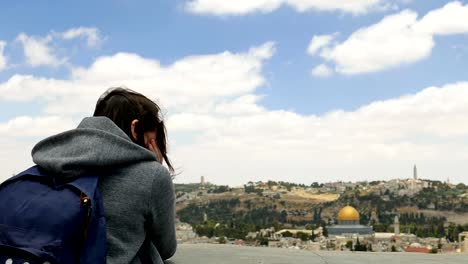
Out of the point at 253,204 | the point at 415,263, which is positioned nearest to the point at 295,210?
the point at 253,204

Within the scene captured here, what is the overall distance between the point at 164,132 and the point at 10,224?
0.66 meters

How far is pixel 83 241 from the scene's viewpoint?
223 cm

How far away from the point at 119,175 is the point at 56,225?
1.01 ft

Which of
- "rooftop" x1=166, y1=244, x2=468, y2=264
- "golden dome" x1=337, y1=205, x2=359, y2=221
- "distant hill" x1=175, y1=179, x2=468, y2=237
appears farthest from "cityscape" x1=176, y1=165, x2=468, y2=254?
"rooftop" x1=166, y1=244, x2=468, y2=264

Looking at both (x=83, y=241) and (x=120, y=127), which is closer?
(x=83, y=241)

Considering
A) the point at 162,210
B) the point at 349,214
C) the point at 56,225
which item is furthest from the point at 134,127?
the point at 349,214

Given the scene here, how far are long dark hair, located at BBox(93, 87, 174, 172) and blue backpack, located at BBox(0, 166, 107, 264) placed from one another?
Result: 0.33 metres

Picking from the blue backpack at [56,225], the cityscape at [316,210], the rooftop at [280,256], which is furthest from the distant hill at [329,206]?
the blue backpack at [56,225]

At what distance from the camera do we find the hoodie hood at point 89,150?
2.35m

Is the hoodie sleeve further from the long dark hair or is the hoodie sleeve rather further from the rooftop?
the rooftop

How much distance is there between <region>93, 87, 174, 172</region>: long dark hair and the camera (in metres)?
2.60

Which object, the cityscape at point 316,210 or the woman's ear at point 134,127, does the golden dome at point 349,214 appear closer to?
the cityscape at point 316,210

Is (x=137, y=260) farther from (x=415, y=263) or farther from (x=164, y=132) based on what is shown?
(x=415, y=263)

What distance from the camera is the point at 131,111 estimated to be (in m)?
2.61
